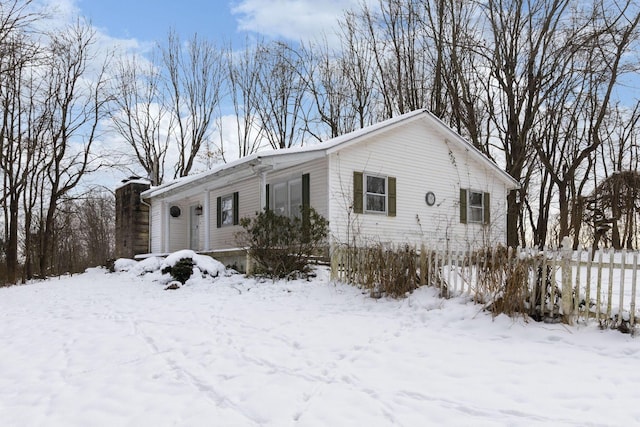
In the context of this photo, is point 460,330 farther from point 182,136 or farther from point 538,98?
point 182,136

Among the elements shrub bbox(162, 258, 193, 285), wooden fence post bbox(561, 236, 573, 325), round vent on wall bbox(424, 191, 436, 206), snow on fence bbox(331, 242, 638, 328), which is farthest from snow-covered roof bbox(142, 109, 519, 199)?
wooden fence post bbox(561, 236, 573, 325)

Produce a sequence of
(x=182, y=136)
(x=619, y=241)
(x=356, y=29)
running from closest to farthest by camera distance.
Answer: (x=619, y=241), (x=356, y=29), (x=182, y=136)

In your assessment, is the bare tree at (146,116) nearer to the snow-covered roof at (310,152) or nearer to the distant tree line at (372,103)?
the distant tree line at (372,103)

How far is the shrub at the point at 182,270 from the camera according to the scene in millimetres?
10766

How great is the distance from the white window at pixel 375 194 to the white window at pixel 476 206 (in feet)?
11.9

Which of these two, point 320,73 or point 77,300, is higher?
point 320,73

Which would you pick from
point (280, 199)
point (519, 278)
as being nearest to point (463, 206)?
point (280, 199)

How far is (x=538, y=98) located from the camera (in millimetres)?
19328

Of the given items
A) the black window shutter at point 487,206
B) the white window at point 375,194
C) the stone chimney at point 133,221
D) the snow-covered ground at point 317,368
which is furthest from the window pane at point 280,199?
the stone chimney at point 133,221

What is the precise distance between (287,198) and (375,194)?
98.5 inches

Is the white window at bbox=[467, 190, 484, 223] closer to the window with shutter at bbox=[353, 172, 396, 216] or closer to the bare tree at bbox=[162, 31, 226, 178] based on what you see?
the window with shutter at bbox=[353, 172, 396, 216]

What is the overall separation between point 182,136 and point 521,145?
1789cm

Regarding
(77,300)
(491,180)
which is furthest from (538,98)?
(77,300)

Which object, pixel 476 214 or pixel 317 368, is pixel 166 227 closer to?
pixel 476 214
